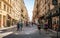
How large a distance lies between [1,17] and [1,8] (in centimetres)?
247

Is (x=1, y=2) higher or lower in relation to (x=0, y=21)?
higher

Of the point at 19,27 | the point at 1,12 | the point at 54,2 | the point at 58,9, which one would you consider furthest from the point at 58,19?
the point at 1,12

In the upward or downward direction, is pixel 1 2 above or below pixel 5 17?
above

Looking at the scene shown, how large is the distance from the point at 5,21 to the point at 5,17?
130 cm

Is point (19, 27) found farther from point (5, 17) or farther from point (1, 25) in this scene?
point (5, 17)

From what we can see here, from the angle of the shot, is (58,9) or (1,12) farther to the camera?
(1,12)

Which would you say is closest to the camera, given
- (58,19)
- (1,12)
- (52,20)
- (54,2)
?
(54,2)

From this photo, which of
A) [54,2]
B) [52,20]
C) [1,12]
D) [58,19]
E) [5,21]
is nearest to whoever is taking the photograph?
[54,2]

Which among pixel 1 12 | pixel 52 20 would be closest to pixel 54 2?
pixel 52 20

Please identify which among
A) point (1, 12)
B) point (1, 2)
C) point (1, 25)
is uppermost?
point (1, 2)

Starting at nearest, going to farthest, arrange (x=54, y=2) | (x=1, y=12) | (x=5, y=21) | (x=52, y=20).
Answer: (x=54, y=2)
(x=52, y=20)
(x=1, y=12)
(x=5, y=21)

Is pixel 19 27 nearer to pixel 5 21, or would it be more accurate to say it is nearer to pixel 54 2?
pixel 54 2

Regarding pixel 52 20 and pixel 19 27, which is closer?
pixel 19 27

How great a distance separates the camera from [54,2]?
27844mm
